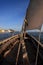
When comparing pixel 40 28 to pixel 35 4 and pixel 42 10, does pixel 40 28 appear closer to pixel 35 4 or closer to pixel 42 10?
pixel 42 10

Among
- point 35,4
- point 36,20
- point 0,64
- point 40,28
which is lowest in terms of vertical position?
point 0,64

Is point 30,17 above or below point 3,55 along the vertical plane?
above

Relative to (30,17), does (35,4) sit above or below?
above

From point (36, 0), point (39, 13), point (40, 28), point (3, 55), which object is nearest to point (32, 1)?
point (36, 0)

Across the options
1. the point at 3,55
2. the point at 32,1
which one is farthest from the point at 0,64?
the point at 32,1

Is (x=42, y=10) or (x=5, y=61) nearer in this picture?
(x=42, y=10)

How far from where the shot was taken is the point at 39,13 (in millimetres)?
4758

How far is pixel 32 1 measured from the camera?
5.66 metres

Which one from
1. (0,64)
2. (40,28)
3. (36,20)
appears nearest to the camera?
(40,28)

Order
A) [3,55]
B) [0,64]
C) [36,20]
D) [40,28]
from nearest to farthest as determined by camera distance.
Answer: [40,28] < [36,20] < [0,64] < [3,55]

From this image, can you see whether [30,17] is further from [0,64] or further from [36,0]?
[0,64]

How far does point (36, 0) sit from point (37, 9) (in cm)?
53

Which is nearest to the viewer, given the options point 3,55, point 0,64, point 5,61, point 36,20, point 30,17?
point 36,20

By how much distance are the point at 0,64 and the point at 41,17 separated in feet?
14.7
